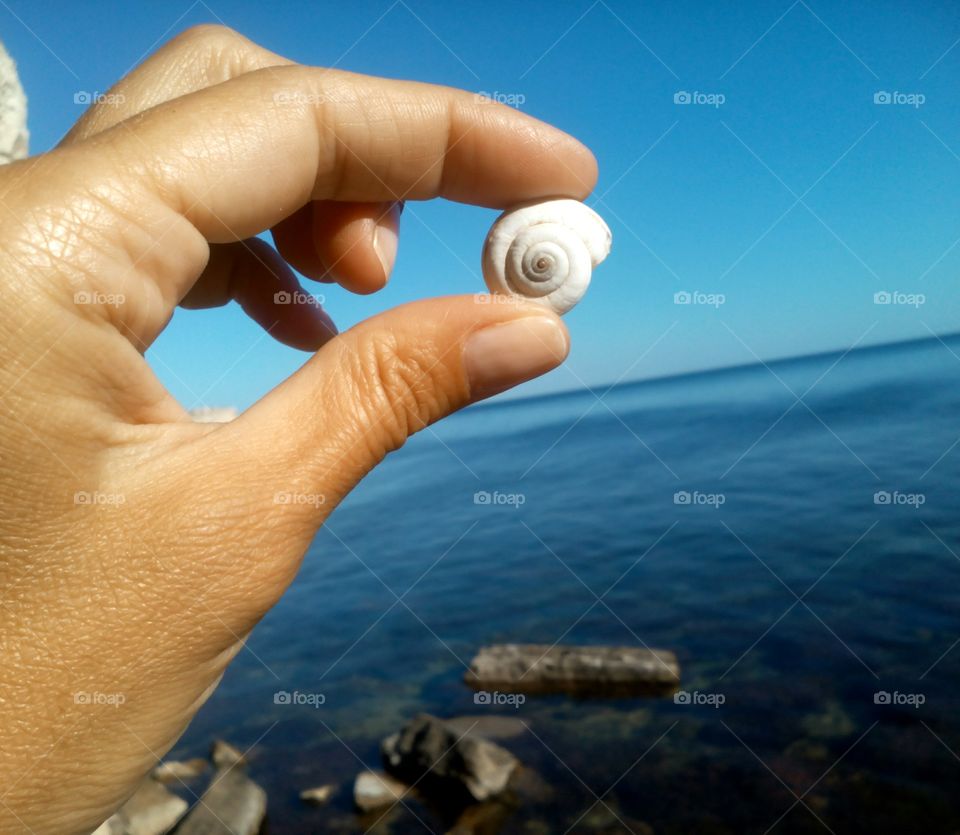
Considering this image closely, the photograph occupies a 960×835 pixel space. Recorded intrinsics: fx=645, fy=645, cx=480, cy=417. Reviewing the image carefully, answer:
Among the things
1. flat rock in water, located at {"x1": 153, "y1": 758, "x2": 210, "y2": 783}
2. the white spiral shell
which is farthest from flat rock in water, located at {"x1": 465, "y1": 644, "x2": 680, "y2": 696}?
the white spiral shell

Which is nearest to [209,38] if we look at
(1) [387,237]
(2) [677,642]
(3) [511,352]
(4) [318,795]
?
(1) [387,237]

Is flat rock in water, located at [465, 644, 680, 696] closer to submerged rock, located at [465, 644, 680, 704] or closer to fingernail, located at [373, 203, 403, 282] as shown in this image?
submerged rock, located at [465, 644, 680, 704]

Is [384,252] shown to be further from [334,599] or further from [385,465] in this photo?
[385,465]

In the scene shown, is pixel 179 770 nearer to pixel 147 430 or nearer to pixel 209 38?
pixel 147 430

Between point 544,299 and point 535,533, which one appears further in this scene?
point 535,533

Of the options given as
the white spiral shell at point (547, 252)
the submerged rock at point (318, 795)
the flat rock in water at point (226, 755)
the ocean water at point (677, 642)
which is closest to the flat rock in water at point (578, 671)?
the ocean water at point (677, 642)

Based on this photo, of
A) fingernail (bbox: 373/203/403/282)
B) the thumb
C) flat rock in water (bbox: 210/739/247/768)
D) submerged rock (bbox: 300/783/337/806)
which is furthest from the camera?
flat rock in water (bbox: 210/739/247/768)

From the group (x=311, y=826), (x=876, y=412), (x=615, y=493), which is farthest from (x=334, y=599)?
(x=876, y=412)
